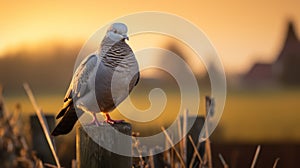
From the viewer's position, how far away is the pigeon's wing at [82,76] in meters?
4.01

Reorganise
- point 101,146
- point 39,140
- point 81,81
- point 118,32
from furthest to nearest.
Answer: point 39,140
point 81,81
point 118,32
point 101,146

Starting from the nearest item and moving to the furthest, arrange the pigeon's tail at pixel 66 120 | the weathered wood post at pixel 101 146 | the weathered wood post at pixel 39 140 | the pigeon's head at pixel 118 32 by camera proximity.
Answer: the weathered wood post at pixel 101 146, the pigeon's head at pixel 118 32, the pigeon's tail at pixel 66 120, the weathered wood post at pixel 39 140

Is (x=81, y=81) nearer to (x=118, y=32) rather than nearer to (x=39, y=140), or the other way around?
(x=118, y=32)

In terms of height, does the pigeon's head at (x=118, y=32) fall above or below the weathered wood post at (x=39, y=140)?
above

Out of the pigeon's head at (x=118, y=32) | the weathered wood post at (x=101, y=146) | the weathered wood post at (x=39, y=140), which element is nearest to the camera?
the weathered wood post at (x=101, y=146)

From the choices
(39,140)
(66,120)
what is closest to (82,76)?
(66,120)

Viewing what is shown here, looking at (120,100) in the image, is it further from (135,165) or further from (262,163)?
(262,163)

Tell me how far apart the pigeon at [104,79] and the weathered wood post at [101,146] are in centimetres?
82

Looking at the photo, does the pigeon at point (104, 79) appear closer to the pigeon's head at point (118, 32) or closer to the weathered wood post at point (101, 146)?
the pigeon's head at point (118, 32)

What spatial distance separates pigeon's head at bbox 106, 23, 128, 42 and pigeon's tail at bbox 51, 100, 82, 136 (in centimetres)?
48

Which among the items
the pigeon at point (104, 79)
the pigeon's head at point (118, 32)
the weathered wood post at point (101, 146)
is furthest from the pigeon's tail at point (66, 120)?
the weathered wood post at point (101, 146)

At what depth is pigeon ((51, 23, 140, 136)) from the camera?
3980mm

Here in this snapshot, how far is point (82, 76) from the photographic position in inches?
160

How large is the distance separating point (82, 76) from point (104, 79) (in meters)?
0.16
